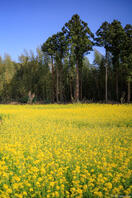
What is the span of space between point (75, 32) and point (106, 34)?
14.2 ft

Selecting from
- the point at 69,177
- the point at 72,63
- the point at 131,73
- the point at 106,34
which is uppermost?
the point at 106,34

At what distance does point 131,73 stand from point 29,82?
18708 mm

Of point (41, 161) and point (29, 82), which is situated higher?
point (29, 82)

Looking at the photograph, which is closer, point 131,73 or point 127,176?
point 127,176

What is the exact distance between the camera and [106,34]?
78.0 feet

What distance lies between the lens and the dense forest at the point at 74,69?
23.9m

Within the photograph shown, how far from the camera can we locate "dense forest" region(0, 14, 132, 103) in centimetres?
2386

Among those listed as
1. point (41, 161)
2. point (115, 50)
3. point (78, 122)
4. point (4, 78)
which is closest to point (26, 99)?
point (4, 78)

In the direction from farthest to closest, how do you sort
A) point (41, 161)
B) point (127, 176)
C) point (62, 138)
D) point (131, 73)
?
1. point (131, 73)
2. point (62, 138)
3. point (41, 161)
4. point (127, 176)

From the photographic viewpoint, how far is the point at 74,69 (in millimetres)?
29109

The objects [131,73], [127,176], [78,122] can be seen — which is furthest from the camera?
[131,73]

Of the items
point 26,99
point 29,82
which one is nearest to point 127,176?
point 26,99

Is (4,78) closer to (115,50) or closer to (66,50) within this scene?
(66,50)

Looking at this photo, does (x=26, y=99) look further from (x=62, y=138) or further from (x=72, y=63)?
(x=62, y=138)
